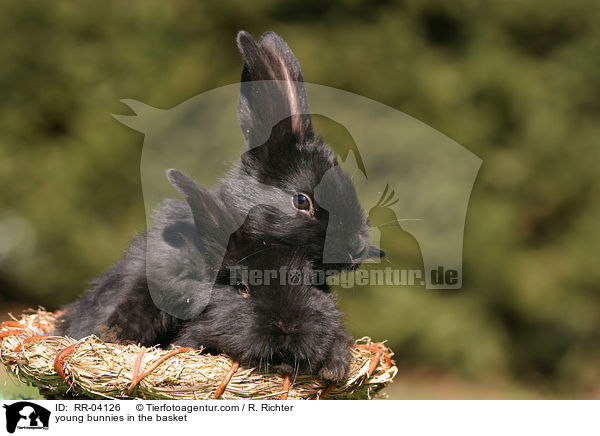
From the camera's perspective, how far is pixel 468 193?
5.05 metres

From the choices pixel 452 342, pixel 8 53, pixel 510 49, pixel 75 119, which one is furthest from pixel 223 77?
pixel 452 342

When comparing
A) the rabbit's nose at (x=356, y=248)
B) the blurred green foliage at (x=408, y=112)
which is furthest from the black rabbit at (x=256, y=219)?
the blurred green foliage at (x=408, y=112)

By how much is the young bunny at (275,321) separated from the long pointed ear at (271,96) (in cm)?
52

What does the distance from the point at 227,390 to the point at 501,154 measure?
4263 millimetres

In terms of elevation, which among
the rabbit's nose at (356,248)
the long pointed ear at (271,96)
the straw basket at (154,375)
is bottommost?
the straw basket at (154,375)

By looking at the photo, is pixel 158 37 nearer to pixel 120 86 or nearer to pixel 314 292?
pixel 120 86

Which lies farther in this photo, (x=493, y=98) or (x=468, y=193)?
(x=493, y=98)

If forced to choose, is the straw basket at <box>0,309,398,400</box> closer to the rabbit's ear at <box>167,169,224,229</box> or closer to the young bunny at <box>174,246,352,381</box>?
the young bunny at <box>174,246,352,381</box>

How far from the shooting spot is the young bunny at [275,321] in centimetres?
219

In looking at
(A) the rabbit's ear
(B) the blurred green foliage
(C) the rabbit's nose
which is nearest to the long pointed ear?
(A) the rabbit's ear

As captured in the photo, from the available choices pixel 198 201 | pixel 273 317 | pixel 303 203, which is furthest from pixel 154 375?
pixel 303 203

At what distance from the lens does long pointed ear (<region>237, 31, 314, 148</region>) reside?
247 cm
